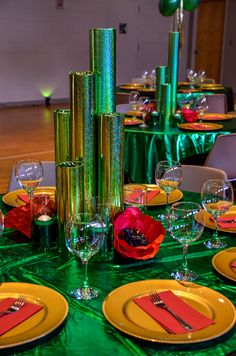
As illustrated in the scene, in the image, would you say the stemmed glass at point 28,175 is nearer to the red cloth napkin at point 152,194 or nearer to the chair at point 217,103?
the red cloth napkin at point 152,194

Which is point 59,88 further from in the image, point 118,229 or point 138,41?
point 118,229

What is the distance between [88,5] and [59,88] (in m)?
1.91

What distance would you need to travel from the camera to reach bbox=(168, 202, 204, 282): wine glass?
1.40 m

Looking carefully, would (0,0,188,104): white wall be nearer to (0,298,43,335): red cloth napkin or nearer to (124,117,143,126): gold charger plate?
(124,117,143,126): gold charger plate

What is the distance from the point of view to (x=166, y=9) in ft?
22.7

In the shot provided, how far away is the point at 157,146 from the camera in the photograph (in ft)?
11.7

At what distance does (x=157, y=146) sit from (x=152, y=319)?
Result: 247cm

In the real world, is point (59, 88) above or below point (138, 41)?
below

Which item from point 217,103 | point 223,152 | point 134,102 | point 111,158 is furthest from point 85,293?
point 217,103

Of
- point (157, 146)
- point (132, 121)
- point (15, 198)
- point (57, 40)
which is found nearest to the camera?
point (15, 198)

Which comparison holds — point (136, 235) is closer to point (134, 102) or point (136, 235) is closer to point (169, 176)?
point (169, 176)

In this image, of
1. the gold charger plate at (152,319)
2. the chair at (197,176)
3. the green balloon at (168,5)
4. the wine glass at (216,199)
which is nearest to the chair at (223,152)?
the chair at (197,176)

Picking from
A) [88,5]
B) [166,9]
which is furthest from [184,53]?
[166,9]

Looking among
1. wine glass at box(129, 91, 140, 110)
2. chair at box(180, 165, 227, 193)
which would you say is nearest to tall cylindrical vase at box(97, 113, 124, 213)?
chair at box(180, 165, 227, 193)
